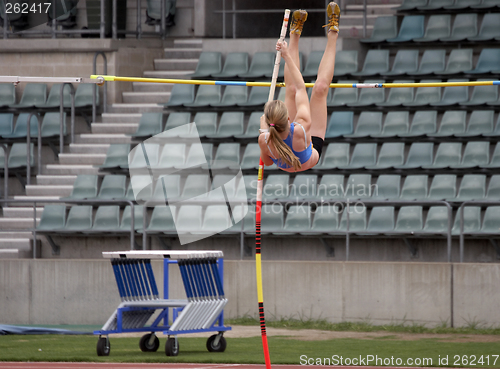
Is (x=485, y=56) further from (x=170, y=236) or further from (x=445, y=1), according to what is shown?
(x=170, y=236)

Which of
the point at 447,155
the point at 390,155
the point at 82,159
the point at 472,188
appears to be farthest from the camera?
the point at 82,159

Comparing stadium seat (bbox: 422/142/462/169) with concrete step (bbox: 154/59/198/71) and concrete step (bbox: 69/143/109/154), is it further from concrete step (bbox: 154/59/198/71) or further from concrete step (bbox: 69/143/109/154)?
concrete step (bbox: 69/143/109/154)

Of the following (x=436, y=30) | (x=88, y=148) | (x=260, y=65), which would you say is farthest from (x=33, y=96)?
(x=436, y=30)

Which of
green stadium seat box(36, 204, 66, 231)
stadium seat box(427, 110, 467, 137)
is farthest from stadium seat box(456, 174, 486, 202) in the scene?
green stadium seat box(36, 204, 66, 231)

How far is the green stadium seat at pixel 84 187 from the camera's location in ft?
38.0

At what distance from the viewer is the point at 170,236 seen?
36.4 feet

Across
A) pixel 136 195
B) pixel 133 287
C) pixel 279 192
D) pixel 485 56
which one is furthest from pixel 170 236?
pixel 485 56

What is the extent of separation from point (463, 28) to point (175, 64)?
489cm

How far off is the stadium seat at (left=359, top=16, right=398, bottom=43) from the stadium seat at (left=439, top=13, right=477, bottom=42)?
835mm

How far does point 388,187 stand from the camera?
10.5 m

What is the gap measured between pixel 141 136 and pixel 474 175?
16.6ft

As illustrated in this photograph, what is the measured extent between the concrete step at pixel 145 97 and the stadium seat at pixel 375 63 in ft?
10.9

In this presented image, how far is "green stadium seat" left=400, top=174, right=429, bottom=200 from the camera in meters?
10.4

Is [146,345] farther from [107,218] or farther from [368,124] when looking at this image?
[368,124]
